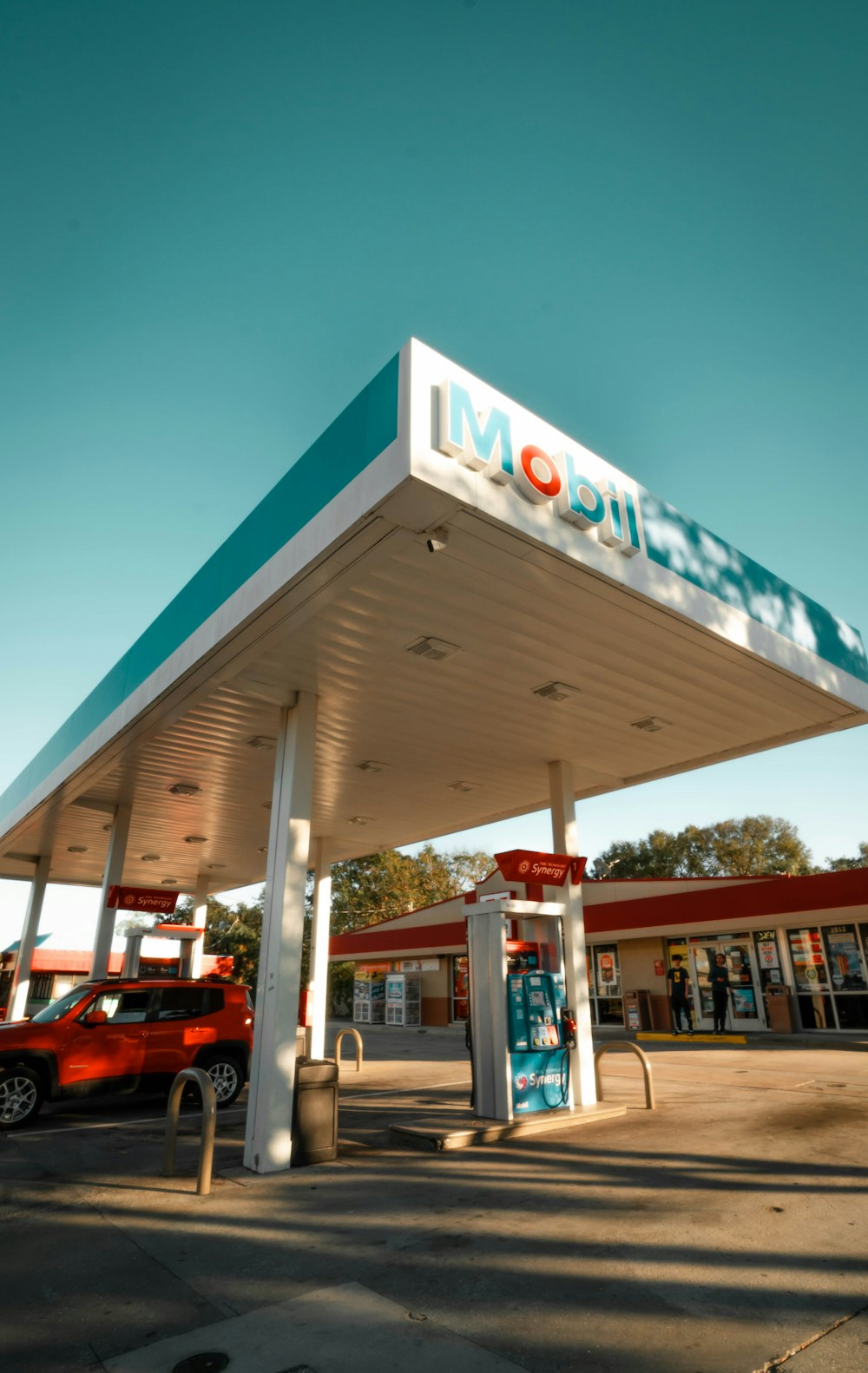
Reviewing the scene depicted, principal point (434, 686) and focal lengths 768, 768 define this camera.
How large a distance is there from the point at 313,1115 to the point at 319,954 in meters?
9.28

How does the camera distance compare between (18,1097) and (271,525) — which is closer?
(271,525)

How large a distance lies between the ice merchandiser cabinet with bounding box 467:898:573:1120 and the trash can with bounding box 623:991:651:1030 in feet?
48.5

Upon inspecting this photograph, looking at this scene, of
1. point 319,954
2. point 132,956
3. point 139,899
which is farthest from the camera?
point 319,954

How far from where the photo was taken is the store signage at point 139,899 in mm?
13477

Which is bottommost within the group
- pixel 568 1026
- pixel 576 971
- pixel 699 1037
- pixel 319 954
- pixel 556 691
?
pixel 699 1037

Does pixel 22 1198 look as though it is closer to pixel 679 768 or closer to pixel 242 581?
pixel 242 581

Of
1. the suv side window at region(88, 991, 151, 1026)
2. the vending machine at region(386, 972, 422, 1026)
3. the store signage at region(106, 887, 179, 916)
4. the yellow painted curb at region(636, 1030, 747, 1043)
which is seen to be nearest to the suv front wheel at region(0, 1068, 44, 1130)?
the suv side window at region(88, 991, 151, 1026)

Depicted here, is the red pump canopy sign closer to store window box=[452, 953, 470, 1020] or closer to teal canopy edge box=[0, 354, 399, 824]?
teal canopy edge box=[0, 354, 399, 824]

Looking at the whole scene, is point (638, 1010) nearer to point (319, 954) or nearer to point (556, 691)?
point (319, 954)

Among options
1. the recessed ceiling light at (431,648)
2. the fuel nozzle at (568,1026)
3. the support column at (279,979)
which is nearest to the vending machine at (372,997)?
the fuel nozzle at (568,1026)

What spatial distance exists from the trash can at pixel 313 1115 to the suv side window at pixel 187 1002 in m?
3.83

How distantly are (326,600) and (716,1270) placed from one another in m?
5.70

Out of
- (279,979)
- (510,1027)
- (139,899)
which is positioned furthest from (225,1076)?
(510,1027)

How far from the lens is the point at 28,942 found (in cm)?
1830
